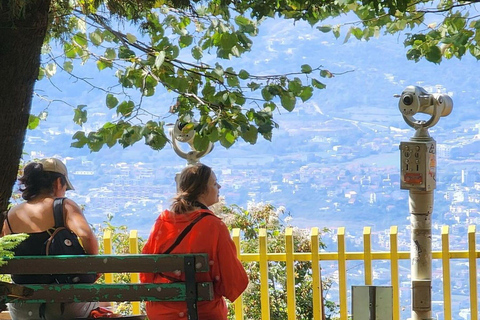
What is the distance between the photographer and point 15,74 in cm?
258

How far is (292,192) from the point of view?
38.0 ft

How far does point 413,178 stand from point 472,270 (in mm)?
1200

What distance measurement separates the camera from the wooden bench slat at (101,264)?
430 centimetres

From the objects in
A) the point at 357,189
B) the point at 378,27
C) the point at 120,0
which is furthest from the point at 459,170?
the point at 120,0

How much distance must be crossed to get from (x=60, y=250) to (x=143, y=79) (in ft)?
4.92

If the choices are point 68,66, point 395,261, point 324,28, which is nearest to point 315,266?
point 395,261

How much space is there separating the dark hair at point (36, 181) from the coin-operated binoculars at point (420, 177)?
273 centimetres

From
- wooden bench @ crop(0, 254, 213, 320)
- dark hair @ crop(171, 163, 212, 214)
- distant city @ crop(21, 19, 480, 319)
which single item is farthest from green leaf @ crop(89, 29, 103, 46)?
distant city @ crop(21, 19, 480, 319)

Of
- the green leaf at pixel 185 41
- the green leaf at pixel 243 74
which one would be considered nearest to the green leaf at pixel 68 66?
the green leaf at pixel 185 41

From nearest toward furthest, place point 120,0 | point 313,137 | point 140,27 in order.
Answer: point 120,0 < point 140,27 < point 313,137

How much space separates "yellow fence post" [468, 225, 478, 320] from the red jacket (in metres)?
2.98

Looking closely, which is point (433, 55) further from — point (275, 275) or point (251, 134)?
point (275, 275)

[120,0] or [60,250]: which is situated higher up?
[120,0]

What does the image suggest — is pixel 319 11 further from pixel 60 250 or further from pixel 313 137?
pixel 313 137
